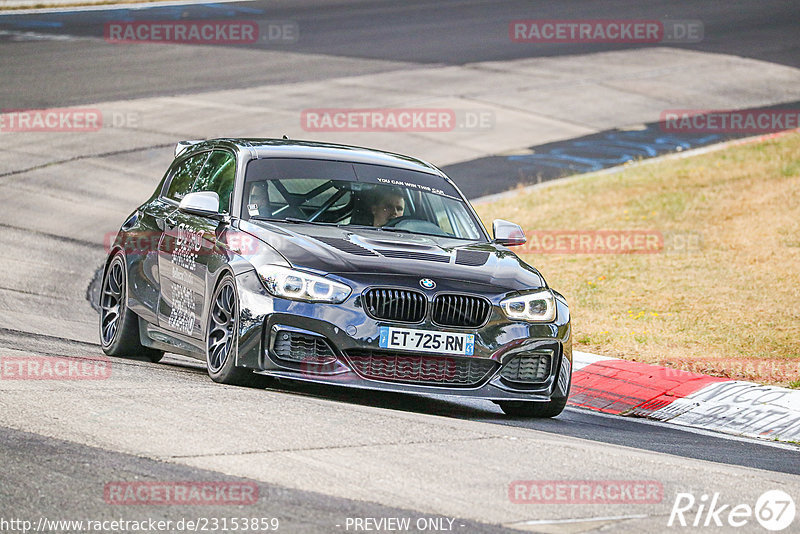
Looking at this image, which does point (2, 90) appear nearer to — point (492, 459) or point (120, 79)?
point (120, 79)

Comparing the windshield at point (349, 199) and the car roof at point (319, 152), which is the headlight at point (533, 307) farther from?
Result: the car roof at point (319, 152)

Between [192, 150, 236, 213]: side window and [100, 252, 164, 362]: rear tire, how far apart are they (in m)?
1.01

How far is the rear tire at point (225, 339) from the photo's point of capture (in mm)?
8305

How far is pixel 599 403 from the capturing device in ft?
34.3

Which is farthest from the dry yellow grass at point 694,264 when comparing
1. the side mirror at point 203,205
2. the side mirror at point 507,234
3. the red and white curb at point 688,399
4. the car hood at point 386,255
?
the side mirror at point 203,205

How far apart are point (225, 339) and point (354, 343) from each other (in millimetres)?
951

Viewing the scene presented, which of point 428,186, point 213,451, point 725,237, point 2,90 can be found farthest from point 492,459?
point 2,90

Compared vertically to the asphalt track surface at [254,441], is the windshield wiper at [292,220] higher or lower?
higher

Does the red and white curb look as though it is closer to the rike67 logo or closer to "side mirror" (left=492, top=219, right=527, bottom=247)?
"side mirror" (left=492, top=219, right=527, bottom=247)

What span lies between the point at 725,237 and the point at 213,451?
43.3 feet

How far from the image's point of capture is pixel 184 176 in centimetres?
1053

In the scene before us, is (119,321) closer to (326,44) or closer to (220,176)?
(220,176)

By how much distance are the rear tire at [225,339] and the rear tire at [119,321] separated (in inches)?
66.9

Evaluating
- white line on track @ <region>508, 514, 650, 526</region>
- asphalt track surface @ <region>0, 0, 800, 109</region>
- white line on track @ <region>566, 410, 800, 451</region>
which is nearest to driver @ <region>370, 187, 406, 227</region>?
white line on track @ <region>566, 410, 800, 451</region>
